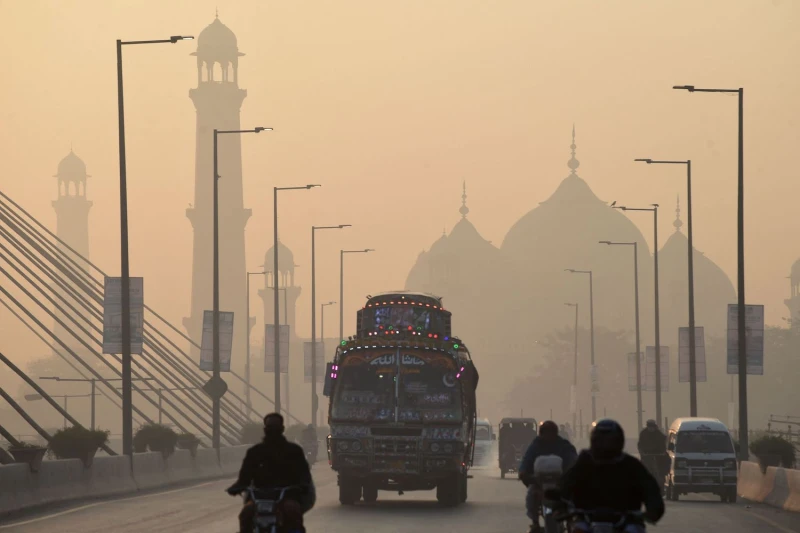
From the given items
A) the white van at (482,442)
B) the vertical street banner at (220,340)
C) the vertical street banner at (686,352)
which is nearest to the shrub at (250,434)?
the vertical street banner at (220,340)

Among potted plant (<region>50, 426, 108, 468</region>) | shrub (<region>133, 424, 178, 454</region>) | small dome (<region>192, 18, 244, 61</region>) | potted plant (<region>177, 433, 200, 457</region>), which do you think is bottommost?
potted plant (<region>177, 433, 200, 457</region>)

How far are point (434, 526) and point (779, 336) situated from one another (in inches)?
5185

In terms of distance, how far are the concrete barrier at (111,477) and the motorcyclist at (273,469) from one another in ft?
60.5

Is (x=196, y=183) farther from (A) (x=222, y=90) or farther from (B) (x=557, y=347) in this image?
(B) (x=557, y=347)

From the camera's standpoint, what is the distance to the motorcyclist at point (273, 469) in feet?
46.8

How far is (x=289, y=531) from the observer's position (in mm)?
13969

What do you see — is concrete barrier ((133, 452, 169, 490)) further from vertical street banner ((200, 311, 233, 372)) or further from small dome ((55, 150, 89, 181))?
small dome ((55, 150, 89, 181))

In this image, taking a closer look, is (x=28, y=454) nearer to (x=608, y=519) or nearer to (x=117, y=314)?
(x=117, y=314)

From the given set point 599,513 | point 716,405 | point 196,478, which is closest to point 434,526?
point 599,513

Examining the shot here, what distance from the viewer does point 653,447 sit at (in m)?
34.5

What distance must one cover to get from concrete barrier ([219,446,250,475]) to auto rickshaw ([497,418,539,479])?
8.48m

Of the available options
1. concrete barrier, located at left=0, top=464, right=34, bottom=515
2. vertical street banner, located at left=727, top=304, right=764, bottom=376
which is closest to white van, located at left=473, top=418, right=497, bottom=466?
vertical street banner, located at left=727, top=304, right=764, bottom=376

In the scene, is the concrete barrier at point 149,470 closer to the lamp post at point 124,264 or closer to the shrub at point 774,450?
the lamp post at point 124,264

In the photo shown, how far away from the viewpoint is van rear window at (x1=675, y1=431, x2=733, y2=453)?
35.9 metres
